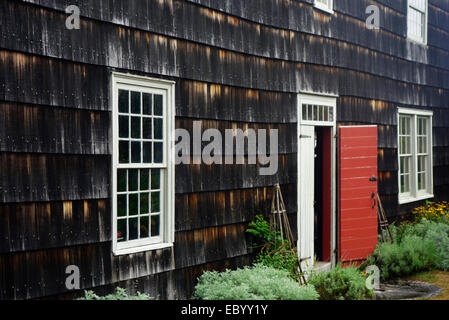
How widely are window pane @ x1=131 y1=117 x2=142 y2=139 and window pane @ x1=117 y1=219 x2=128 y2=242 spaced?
96 cm

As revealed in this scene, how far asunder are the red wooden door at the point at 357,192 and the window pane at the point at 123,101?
200 inches

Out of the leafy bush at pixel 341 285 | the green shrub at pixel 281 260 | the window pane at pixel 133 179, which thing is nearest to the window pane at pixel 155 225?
the window pane at pixel 133 179

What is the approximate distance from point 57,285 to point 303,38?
6.02 metres

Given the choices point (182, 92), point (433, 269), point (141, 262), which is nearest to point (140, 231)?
point (141, 262)

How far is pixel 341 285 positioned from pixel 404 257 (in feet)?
9.08

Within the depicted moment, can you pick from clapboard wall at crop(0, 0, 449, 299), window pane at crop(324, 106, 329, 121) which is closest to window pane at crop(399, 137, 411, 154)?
clapboard wall at crop(0, 0, 449, 299)

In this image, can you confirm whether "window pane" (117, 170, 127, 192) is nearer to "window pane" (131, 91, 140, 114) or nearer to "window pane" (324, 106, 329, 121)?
"window pane" (131, 91, 140, 114)

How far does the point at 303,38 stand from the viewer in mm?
9656

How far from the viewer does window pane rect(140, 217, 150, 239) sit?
670 cm

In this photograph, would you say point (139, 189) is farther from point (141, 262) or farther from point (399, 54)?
point (399, 54)

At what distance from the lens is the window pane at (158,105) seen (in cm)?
688
